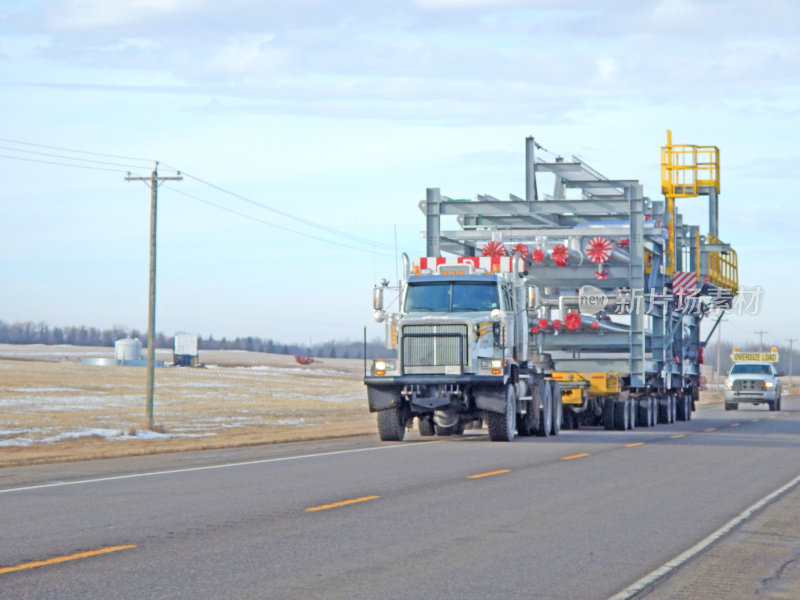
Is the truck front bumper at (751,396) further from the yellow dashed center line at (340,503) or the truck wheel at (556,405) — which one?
the yellow dashed center line at (340,503)

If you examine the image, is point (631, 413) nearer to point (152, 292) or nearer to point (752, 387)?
point (152, 292)

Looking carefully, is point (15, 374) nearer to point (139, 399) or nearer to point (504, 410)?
point (139, 399)

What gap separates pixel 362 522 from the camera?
11.9 metres

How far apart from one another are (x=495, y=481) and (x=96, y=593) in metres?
9.11

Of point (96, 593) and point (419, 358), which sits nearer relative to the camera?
point (96, 593)

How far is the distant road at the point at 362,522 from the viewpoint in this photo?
8.64 metres

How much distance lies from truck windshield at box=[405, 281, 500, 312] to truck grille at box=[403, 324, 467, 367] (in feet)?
2.22

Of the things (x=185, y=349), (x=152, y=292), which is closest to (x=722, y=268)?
(x=152, y=292)

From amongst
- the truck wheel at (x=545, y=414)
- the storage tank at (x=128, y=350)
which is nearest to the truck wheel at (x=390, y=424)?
the truck wheel at (x=545, y=414)

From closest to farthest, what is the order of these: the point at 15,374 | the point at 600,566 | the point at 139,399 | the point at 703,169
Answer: the point at 600,566
the point at 703,169
the point at 139,399
the point at 15,374

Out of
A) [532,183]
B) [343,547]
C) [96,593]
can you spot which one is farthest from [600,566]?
[532,183]

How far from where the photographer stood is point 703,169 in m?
40.9

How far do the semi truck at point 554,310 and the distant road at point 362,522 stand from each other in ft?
11.7

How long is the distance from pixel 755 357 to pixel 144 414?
127 ft
